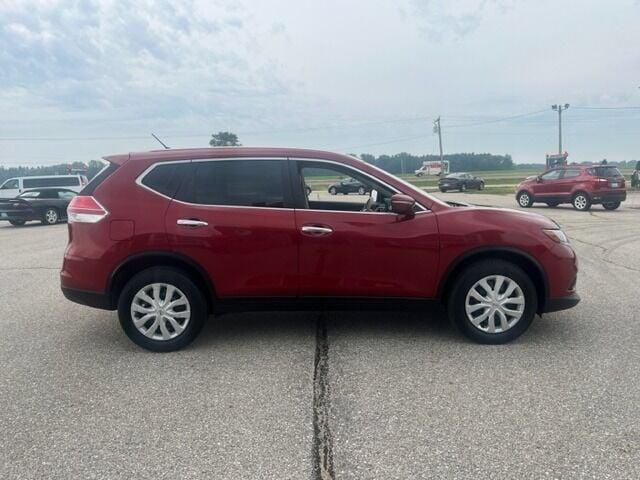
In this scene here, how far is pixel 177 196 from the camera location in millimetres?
4344

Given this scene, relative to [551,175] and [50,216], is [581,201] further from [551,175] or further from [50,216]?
[50,216]

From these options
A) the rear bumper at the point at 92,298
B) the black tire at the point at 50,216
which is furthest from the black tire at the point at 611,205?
the black tire at the point at 50,216

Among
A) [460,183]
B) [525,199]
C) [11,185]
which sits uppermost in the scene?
[11,185]

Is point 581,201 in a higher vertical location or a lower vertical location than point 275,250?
lower

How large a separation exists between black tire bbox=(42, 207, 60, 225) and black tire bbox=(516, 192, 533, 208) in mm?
18209

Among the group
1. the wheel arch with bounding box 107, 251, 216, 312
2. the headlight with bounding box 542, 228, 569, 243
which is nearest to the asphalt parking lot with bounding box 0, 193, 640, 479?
the wheel arch with bounding box 107, 251, 216, 312

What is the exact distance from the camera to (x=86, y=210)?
4.32m

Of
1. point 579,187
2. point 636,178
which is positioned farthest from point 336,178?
point 636,178

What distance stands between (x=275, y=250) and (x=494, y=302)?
1976mm

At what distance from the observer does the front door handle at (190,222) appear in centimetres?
427

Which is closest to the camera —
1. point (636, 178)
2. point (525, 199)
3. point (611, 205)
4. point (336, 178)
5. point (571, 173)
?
point (336, 178)

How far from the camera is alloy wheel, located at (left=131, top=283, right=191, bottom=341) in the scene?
434 centimetres

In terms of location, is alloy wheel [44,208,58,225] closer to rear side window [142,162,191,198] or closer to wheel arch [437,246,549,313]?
rear side window [142,162,191,198]

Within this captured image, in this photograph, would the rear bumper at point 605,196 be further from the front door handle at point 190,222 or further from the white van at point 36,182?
the white van at point 36,182
